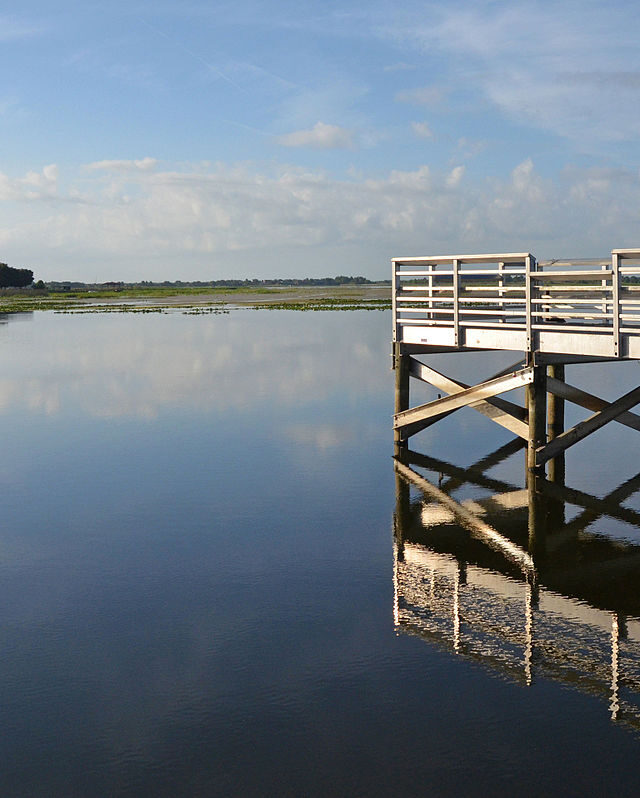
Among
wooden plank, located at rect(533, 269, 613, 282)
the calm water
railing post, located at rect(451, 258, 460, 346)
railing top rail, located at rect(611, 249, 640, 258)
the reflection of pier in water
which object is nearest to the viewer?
the calm water

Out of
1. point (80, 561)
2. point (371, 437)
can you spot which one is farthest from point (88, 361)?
point (80, 561)

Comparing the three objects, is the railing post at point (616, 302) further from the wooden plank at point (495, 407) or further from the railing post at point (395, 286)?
the railing post at point (395, 286)

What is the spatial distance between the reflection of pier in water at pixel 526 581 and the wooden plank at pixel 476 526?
0.02 meters

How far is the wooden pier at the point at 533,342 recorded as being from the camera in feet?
58.5

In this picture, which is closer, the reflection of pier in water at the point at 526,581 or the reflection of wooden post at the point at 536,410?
the reflection of pier in water at the point at 526,581

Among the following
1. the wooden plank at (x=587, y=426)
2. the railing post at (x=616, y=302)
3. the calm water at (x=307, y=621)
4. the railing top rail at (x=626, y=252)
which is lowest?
the calm water at (x=307, y=621)

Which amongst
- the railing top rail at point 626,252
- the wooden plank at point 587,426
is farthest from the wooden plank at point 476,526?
the railing top rail at point 626,252

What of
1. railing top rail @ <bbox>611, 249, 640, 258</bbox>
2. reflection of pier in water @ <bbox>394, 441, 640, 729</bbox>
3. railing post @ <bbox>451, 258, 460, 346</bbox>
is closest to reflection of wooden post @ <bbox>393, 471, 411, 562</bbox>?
reflection of pier in water @ <bbox>394, 441, 640, 729</bbox>

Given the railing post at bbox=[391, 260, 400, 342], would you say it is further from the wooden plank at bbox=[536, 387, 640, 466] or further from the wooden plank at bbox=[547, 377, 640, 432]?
the wooden plank at bbox=[536, 387, 640, 466]

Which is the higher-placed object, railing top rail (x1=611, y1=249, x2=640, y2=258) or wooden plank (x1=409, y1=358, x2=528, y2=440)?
railing top rail (x1=611, y1=249, x2=640, y2=258)

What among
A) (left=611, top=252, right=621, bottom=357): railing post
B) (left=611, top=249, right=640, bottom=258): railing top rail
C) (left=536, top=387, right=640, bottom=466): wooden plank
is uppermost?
(left=611, top=249, right=640, bottom=258): railing top rail

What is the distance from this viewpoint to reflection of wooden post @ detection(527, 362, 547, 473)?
1927cm

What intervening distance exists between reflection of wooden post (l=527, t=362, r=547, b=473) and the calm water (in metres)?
0.95

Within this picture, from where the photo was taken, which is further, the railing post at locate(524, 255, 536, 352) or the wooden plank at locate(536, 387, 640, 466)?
the railing post at locate(524, 255, 536, 352)
